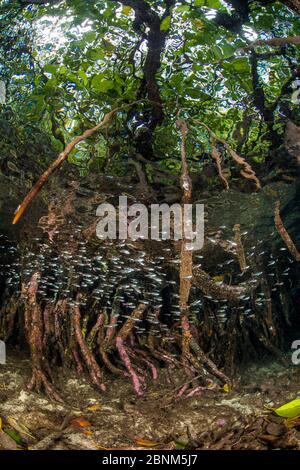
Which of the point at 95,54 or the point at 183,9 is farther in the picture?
the point at 95,54

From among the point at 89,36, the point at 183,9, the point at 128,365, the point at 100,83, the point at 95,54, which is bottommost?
the point at 128,365

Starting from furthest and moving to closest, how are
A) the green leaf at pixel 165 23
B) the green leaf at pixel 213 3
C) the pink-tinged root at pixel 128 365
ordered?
1. the pink-tinged root at pixel 128 365
2. the green leaf at pixel 165 23
3. the green leaf at pixel 213 3

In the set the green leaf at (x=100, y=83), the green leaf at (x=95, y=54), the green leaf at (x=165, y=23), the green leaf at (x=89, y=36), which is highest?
the green leaf at (x=165, y=23)

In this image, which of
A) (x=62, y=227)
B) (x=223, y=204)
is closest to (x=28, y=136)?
(x=62, y=227)

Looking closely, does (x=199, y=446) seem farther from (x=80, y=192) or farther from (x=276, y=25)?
(x=276, y=25)

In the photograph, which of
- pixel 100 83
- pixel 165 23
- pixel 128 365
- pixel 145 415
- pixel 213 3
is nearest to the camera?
pixel 213 3

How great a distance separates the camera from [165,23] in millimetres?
2586

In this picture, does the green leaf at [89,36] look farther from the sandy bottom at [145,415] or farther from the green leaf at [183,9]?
the sandy bottom at [145,415]

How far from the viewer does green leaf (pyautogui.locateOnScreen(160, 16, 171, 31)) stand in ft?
8.45

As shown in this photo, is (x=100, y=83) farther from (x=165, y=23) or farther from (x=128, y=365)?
(x=128, y=365)

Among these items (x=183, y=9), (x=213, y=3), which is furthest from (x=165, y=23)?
(x=213, y=3)

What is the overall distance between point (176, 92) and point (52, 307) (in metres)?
2.84

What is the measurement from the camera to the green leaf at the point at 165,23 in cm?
258

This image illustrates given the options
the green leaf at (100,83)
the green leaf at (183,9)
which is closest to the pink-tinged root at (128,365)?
the green leaf at (100,83)
